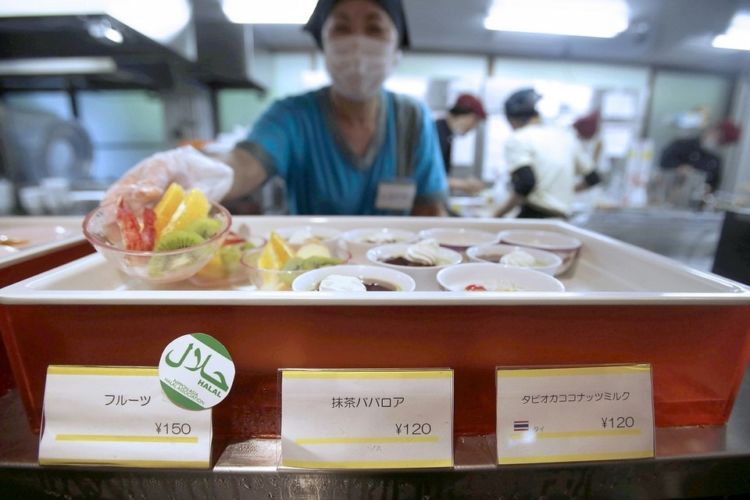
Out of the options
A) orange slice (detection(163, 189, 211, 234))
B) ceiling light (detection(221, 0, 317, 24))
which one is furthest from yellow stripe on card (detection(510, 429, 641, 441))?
ceiling light (detection(221, 0, 317, 24))

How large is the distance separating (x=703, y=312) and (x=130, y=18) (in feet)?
5.68

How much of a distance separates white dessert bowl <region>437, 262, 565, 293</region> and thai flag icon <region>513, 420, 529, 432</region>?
0.27 metres

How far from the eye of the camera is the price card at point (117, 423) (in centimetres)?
46

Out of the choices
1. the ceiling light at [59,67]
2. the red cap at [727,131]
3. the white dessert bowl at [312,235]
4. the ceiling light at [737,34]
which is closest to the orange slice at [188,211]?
the white dessert bowl at [312,235]

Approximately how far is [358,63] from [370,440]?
51.7 inches

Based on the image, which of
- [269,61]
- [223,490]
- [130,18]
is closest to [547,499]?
[223,490]

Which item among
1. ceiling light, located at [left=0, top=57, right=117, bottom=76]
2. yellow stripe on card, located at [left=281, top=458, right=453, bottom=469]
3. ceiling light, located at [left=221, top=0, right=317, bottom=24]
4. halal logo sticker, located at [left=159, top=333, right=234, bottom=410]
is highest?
ceiling light, located at [left=0, top=57, right=117, bottom=76]

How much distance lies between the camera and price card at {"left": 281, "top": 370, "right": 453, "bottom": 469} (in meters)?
0.46

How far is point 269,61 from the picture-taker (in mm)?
4523

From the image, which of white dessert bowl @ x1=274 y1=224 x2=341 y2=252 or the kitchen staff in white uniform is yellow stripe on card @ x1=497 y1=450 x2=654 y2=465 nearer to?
white dessert bowl @ x1=274 y1=224 x2=341 y2=252

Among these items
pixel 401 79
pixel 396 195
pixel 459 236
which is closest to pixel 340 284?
pixel 459 236

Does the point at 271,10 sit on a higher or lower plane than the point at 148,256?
higher

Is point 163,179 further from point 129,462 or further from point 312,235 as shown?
point 129,462

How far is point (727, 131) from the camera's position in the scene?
479 centimetres
